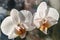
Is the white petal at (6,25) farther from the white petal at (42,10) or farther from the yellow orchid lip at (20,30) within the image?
the white petal at (42,10)

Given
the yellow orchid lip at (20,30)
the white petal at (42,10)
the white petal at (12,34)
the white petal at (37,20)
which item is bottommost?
the white petal at (12,34)

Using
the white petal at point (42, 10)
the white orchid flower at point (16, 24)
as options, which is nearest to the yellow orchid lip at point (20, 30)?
the white orchid flower at point (16, 24)

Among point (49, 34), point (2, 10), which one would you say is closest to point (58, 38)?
point (49, 34)

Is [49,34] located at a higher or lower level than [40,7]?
lower

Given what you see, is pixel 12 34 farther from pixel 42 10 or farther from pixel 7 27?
pixel 42 10

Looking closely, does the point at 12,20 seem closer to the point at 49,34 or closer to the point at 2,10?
the point at 2,10

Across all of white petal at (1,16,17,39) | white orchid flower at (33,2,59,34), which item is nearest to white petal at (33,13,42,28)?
white orchid flower at (33,2,59,34)

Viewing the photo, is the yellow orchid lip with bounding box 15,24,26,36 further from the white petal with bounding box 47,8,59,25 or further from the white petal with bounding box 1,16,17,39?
the white petal with bounding box 47,8,59,25

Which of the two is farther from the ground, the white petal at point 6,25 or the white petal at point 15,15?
the white petal at point 15,15
